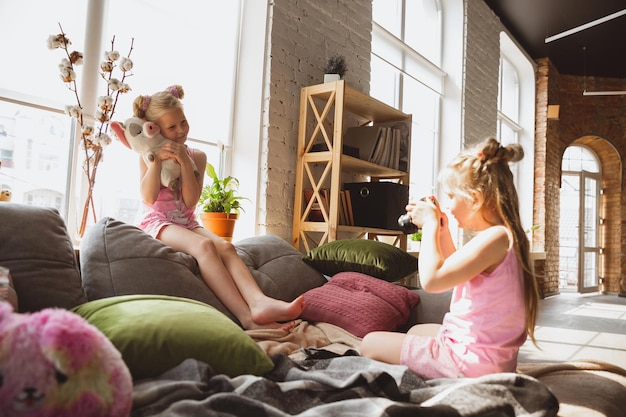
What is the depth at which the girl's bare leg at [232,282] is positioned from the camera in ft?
6.10

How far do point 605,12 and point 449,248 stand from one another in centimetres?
625

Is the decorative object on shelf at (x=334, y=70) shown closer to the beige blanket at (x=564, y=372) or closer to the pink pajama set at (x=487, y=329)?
the beige blanket at (x=564, y=372)

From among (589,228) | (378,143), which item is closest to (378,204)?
(378,143)

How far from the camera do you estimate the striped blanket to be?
3.09 feet

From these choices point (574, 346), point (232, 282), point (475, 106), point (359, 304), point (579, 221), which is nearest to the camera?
point (232, 282)

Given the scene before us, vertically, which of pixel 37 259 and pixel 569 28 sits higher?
pixel 569 28

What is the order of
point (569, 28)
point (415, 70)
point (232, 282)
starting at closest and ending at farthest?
1. point (232, 282)
2. point (415, 70)
3. point (569, 28)

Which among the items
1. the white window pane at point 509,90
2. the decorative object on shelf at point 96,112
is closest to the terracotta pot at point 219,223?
the decorative object on shelf at point 96,112

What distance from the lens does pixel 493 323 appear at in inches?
54.9

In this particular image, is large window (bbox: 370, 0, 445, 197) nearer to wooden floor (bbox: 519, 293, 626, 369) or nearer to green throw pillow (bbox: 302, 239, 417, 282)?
wooden floor (bbox: 519, 293, 626, 369)

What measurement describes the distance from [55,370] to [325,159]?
8.43 feet

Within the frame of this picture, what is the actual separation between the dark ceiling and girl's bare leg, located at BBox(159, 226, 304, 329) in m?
5.59

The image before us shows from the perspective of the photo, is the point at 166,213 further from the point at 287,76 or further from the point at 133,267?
the point at 287,76

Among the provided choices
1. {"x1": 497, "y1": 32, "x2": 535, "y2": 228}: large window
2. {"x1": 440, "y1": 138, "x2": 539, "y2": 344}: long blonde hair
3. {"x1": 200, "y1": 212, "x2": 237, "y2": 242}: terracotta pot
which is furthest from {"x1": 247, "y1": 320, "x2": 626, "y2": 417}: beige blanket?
{"x1": 497, "y1": 32, "x2": 535, "y2": 228}: large window
